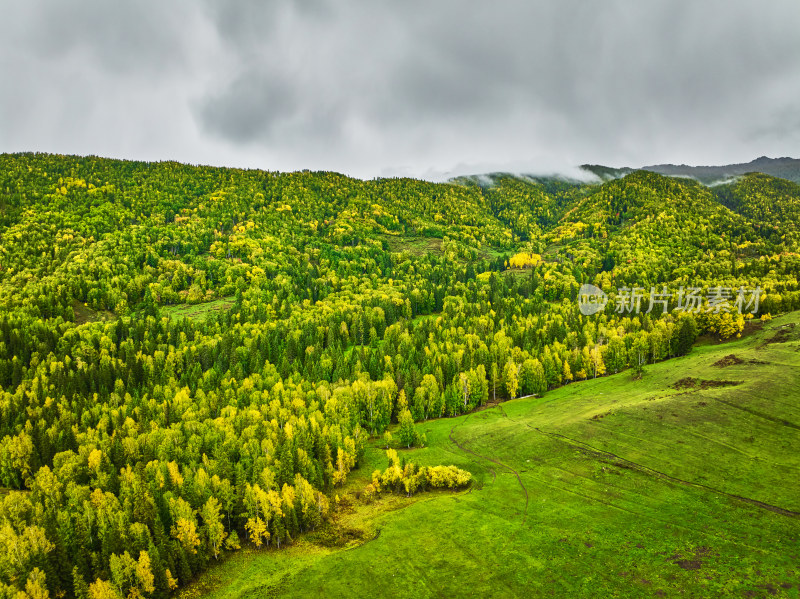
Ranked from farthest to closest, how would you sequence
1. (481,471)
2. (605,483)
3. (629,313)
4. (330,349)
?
(629,313)
(330,349)
(481,471)
(605,483)

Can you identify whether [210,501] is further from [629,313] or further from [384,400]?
[629,313]

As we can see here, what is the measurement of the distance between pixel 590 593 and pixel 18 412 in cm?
15470

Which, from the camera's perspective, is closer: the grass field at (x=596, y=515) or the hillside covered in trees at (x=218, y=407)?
the grass field at (x=596, y=515)

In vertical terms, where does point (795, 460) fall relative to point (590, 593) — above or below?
above

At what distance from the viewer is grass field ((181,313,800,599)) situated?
57.2 metres

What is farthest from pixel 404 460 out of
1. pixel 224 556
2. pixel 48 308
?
pixel 48 308

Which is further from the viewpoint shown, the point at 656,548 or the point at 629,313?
the point at 629,313

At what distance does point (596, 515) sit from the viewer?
2810 inches

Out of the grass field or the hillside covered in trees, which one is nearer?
the grass field

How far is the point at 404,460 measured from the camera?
102375 mm

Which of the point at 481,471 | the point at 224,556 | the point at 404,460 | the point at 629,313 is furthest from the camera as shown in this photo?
the point at 629,313

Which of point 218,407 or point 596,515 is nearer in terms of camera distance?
point 596,515

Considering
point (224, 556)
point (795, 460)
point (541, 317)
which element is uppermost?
point (541, 317)

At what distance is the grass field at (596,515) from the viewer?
57.2m
